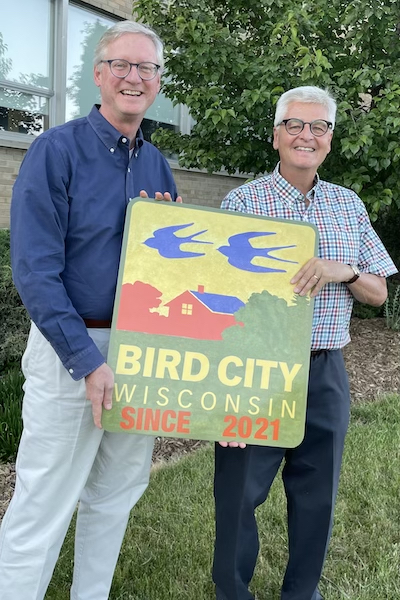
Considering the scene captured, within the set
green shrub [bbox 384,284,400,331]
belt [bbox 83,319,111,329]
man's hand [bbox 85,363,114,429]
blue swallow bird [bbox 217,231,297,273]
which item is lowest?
green shrub [bbox 384,284,400,331]

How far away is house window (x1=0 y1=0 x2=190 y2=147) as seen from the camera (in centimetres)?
686

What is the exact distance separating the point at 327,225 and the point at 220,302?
525 millimetres

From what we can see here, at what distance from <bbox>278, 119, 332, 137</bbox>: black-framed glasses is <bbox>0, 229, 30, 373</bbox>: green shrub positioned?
3725 mm

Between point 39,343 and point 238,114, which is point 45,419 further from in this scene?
point 238,114

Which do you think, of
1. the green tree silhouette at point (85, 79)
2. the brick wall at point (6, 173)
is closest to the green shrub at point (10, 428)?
the brick wall at point (6, 173)

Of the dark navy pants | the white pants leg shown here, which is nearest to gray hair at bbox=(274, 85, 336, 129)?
the dark navy pants

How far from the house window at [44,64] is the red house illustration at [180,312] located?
5.50 metres

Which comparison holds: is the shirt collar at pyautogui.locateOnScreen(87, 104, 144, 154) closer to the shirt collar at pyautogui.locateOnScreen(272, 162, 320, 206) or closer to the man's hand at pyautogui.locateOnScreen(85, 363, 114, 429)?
the shirt collar at pyautogui.locateOnScreen(272, 162, 320, 206)

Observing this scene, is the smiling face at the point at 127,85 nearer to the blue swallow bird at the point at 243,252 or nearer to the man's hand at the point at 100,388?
the blue swallow bird at the point at 243,252

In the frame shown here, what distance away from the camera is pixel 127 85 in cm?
192

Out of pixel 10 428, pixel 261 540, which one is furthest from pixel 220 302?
pixel 10 428

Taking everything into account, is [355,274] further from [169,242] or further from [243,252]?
[169,242]

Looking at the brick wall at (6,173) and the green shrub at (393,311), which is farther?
the green shrub at (393,311)

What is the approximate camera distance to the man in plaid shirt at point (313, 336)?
2102 mm
